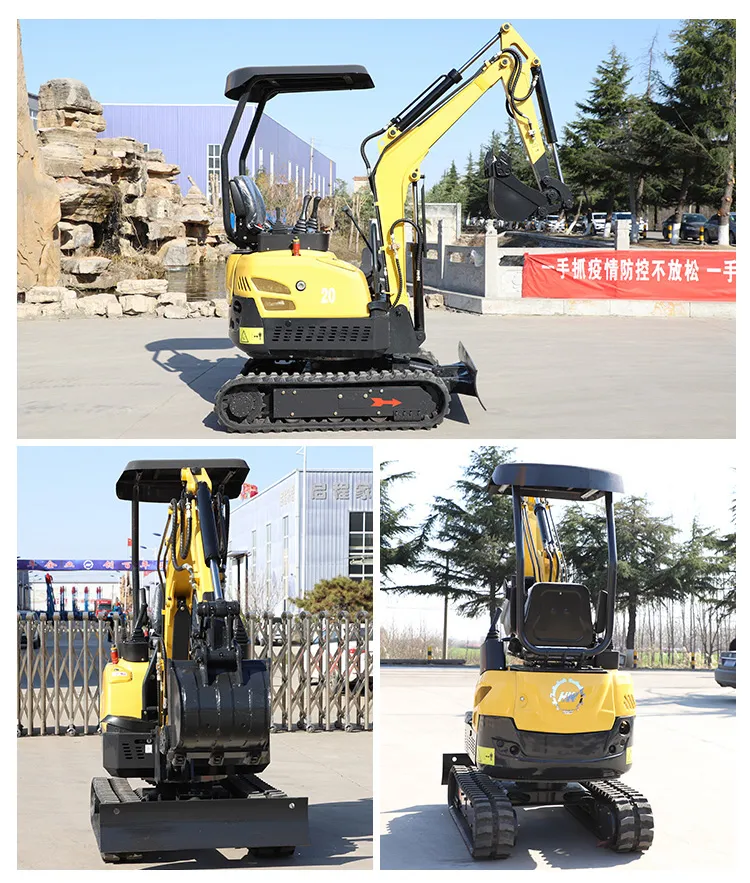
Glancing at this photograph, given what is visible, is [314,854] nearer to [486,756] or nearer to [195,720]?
[486,756]

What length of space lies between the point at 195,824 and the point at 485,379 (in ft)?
24.9

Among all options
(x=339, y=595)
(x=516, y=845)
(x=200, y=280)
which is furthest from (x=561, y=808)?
(x=200, y=280)

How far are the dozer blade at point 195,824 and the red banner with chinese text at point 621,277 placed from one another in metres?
17.1

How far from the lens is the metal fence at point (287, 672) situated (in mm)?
12367

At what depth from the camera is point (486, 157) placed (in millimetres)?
10477

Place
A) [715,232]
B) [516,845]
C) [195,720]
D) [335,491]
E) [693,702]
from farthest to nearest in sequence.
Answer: [715,232] < [335,491] < [693,702] < [516,845] < [195,720]

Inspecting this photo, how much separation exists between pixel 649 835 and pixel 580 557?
4.85 metres

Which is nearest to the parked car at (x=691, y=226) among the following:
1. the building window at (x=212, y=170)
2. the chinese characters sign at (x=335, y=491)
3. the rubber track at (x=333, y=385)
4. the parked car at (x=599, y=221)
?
the parked car at (x=599, y=221)

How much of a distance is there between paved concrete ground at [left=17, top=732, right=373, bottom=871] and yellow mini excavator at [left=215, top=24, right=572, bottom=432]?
3.13m

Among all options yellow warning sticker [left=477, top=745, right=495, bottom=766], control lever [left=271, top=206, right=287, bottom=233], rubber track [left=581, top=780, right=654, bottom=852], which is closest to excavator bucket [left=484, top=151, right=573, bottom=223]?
control lever [left=271, top=206, right=287, bottom=233]

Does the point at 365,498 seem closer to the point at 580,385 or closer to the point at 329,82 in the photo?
the point at 580,385

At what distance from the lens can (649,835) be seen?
6707 millimetres

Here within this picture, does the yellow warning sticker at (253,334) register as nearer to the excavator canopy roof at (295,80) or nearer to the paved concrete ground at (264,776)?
the excavator canopy roof at (295,80)

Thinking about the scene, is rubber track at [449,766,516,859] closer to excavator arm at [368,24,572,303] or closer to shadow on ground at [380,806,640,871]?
shadow on ground at [380,806,640,871]
